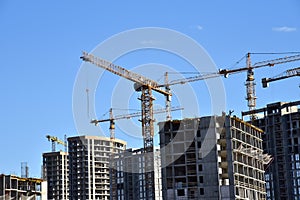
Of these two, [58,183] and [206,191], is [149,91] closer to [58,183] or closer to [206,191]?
[206,191]

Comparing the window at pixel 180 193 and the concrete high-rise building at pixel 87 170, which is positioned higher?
the concrete high-rise building at pixel 87 170

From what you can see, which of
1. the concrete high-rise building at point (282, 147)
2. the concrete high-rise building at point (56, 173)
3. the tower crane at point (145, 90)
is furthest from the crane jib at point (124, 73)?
the concrete high-rise building at point (56, 173)

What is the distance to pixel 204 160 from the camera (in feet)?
276

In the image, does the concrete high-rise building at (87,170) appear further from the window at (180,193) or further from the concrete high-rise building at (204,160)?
the window at (180,193)

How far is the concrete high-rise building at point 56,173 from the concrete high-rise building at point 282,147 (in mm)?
61944

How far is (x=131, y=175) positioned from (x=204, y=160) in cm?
5230

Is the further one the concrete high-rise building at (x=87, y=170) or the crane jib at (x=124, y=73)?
the concrete high-rise building at (x=87, y=170)

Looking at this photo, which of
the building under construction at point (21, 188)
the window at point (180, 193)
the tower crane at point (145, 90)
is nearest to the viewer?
the window at point (180, 193)

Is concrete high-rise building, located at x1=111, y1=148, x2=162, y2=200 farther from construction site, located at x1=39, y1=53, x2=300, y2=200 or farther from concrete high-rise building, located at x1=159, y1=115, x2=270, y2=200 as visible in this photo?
concrete high-rise building, located at x1=159, y1=115, x2=270, y2=200

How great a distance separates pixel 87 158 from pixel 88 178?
17.4 feet

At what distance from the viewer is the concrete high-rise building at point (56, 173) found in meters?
161

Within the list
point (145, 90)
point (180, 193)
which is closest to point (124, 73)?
point (145, 90)

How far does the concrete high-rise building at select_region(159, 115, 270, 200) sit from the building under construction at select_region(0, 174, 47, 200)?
22046 mm

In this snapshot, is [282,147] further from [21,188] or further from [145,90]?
[21,188]
